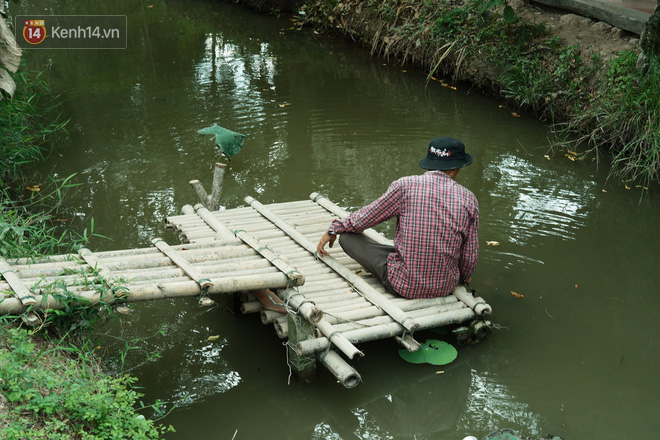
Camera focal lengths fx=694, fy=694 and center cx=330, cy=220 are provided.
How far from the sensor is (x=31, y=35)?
1326 centimetres

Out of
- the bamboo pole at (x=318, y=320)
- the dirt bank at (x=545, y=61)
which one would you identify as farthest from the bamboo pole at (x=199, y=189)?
the dirt bank at (x=545, y=61)

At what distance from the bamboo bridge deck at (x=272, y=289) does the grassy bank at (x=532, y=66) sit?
3.22 m

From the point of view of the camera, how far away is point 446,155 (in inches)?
178

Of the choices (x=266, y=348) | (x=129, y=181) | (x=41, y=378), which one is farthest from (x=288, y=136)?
(x=41, y=378)

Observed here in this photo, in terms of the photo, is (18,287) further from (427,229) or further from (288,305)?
(427,229)

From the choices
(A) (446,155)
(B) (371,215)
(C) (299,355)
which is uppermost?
(A) (446,155)

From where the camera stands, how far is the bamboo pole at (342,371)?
4085 millimetres

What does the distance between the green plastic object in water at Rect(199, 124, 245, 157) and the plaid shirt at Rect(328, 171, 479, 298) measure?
3246 millimetres

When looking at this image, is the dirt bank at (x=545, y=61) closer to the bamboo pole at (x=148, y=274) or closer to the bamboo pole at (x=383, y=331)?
the bamboo pole at (x=383, y=331)

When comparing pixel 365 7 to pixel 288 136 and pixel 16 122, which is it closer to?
pixel 288 136

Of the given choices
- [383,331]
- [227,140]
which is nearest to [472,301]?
[383,331]

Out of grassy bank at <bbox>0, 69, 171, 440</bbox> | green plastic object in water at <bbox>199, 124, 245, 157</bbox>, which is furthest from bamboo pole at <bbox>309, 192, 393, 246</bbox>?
grassy bank at <bbox>0, 69, 171, 440</bbox>
